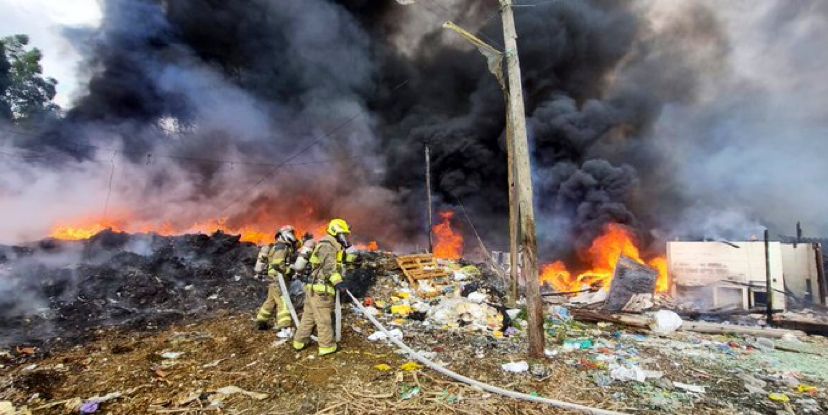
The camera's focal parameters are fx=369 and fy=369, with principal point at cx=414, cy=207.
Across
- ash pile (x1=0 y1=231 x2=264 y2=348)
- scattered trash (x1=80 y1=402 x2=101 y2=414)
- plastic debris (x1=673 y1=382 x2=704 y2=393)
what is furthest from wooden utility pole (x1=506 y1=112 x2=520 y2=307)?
scattered trash (x1=80 y1=402 x2=101 y2=414)

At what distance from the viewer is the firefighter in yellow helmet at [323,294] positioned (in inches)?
232

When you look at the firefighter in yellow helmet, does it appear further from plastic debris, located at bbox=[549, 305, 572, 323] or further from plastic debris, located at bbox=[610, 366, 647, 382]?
plastic debris, located at bbox=[549, 305, 572, 323]

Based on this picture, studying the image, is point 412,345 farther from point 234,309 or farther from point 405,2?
point 405,2

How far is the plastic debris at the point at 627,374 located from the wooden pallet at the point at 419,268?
20.5 ft

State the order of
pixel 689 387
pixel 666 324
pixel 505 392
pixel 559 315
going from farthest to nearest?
pixel 559 315, pixel 666 324, pixel 689 387, pixel 505 392

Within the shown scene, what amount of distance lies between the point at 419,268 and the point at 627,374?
7.16 metres

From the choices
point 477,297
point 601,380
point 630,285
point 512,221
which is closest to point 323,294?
point 601,380

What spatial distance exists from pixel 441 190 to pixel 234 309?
19.1 meters

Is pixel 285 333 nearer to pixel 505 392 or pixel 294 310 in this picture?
pixel 294 310

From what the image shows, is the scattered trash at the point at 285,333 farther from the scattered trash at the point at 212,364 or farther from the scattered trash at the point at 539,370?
the scattered trash at the point at 539,370

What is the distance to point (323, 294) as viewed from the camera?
19.6ft

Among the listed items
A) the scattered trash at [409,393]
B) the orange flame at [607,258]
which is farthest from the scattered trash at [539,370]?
the orange flame at [607,258]

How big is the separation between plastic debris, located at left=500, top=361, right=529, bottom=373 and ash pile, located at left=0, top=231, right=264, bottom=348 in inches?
260

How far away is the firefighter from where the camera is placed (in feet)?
22.8
